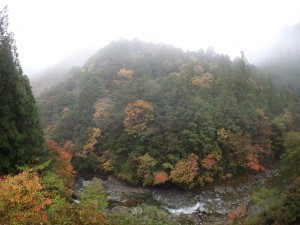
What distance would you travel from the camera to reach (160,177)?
98.3 feet

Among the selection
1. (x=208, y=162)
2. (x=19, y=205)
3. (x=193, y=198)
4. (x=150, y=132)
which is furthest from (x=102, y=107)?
(x=19, y=205)

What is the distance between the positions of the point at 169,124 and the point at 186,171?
18.9 ft

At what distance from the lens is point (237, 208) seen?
25938 mm

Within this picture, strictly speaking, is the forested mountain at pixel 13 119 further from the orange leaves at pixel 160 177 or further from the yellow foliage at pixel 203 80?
the yellow foliage at pixel 203 80

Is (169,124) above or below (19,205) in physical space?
below

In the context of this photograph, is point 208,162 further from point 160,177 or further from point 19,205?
point 19,205

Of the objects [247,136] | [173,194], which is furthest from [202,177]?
[247,136]

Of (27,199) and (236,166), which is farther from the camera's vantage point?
(236,166)

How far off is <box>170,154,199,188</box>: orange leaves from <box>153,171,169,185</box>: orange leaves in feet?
2.06

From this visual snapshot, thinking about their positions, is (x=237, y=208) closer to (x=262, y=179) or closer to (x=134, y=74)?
(x=262, y=179)

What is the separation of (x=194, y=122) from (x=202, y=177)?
20.1 ft

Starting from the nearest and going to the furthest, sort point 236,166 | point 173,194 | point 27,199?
point 27,199 < point 173,194 < point 236,166

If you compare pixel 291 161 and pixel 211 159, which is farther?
pixel 211 159

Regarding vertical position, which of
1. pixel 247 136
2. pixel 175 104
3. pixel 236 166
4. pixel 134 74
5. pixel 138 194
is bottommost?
pixel 138 194
